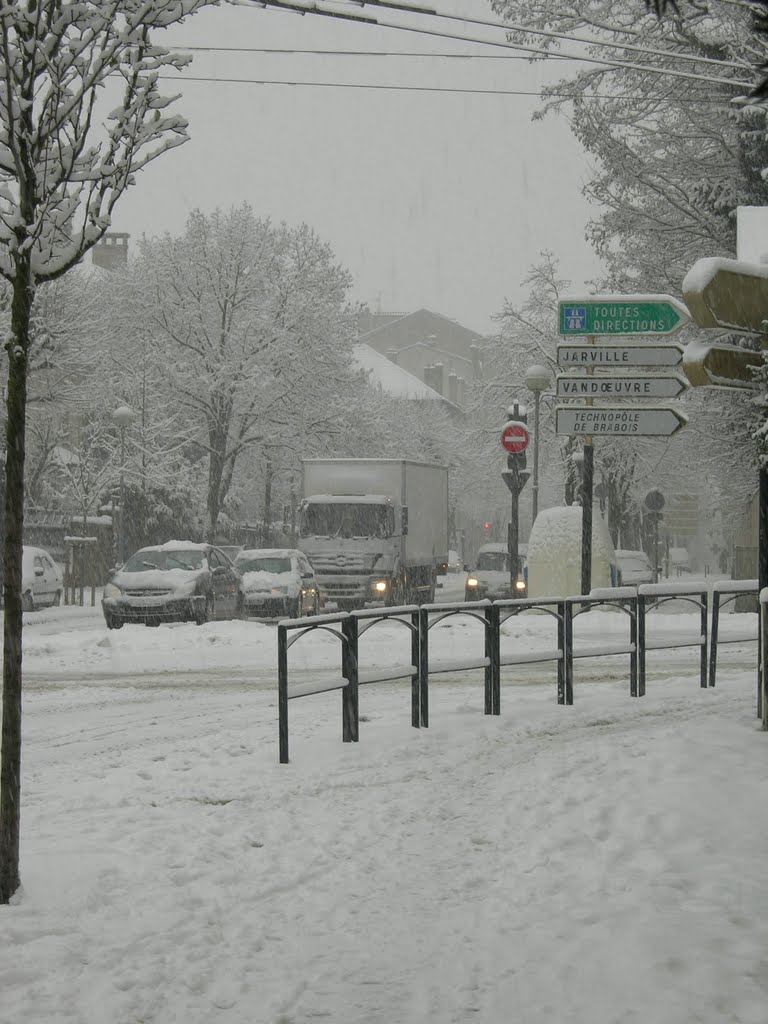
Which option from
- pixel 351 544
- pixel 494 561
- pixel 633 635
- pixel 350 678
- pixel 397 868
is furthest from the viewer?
pixel 494 561

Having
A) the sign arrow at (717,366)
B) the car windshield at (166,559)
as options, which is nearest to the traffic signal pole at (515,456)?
the car windshield at (166,559)

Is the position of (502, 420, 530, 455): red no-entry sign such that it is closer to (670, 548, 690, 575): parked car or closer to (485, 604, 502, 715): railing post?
(485, 604, 502, 715): railing post

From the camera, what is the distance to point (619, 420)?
14.8 meters

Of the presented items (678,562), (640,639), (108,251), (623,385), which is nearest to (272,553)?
(623,385)

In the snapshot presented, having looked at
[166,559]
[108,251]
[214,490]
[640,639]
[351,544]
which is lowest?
[640,639]

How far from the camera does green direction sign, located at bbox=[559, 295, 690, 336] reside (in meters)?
14.1

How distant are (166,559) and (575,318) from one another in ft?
35.4

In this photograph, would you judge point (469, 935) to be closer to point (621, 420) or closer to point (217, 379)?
point (621, 420)

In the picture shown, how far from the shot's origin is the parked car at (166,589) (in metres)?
22.0

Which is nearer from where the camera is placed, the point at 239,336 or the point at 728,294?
the point at 728,294

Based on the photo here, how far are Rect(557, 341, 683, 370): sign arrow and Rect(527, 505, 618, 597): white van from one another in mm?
9730

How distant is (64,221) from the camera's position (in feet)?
18.4

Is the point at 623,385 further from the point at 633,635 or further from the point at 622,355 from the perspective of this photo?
the point at 633,635

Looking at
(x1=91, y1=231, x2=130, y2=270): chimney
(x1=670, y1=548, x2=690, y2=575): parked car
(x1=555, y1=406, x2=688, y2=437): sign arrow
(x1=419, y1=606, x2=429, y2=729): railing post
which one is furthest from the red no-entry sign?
(x1=91, y1=231, x2=130, y2=270): chimney
